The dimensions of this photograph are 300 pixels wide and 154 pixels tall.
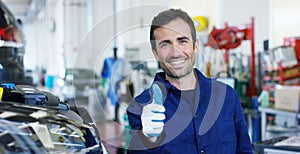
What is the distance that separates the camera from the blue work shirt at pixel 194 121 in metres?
1.09

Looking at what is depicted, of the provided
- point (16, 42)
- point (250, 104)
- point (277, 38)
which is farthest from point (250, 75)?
point (16, 42)

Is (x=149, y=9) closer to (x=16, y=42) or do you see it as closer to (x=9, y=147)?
(x=9, y=147)

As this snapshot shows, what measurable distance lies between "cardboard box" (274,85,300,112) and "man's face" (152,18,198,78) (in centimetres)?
275

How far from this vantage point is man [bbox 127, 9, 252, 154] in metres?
1.07

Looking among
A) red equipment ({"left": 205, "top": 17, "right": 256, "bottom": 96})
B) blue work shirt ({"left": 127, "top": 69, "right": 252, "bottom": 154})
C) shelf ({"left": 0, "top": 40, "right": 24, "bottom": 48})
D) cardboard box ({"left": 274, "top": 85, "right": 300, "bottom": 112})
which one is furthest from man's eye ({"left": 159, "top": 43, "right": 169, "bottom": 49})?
red equipment ({"left": 205, "top": 17, "right": 256, "bottom": 96})

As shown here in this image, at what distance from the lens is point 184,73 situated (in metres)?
1.15

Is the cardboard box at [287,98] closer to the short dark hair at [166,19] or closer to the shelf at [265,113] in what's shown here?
the shelf at [265,113]

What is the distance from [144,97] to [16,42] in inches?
77.9

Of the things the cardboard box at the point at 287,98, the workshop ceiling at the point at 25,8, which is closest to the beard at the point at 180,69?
the cardboard box at the point at 287,98

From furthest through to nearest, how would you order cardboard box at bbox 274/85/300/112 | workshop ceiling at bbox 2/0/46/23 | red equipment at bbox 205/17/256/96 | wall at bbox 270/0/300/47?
1. workshop ceiling at bbox 2/0/46/23
2. wall at bbox 270/0/300/47
3. red equipment at bbox 205/17/256/96
4. cardboard box at bbox 274/85/300/112

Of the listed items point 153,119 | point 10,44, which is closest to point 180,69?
point 153,119

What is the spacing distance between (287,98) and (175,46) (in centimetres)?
288

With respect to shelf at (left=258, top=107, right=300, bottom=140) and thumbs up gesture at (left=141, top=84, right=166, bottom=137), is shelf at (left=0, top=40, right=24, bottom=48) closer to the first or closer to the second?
thumbs up gesture at (left=141, top=84, right=166, bottom=137)

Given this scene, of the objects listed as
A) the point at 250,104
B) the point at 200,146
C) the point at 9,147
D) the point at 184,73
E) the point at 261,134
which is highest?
the point at 184,73
